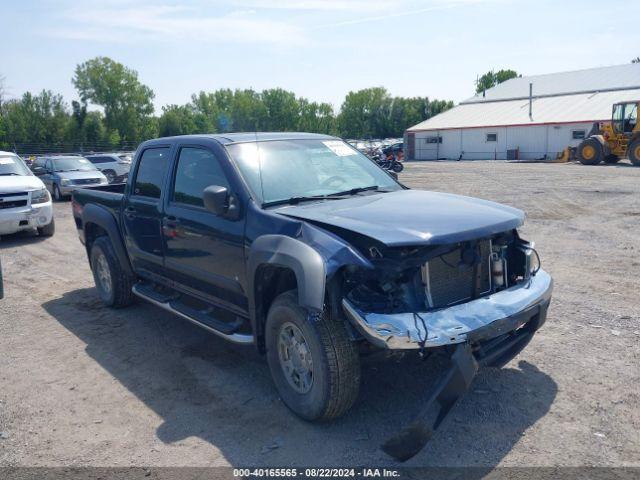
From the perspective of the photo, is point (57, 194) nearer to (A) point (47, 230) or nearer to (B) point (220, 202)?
(A) point (47, 230)

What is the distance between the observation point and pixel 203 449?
11.9 ft

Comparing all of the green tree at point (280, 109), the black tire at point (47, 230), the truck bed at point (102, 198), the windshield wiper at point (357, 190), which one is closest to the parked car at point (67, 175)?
the black tire at point (47, 230)

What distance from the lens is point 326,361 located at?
3525 mm

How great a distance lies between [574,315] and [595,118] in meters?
38.5

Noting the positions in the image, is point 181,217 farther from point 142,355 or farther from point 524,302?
point 524,302

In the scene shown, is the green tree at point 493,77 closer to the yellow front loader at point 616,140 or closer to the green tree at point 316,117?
the green tree at point 316,117

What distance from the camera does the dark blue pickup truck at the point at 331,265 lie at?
343 centimetres

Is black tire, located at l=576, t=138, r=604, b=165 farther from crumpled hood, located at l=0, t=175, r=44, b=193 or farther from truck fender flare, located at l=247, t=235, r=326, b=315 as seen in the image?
truck fender flare, located at l=247, t=235, r=326, b=315

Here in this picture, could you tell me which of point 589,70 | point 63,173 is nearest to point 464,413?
point 63,173

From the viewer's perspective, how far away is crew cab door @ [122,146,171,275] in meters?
5.45

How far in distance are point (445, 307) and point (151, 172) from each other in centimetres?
343

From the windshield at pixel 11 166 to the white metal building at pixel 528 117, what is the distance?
3728 cm

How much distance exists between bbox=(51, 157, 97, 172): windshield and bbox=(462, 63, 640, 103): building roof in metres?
41.4

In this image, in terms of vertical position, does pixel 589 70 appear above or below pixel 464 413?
above
